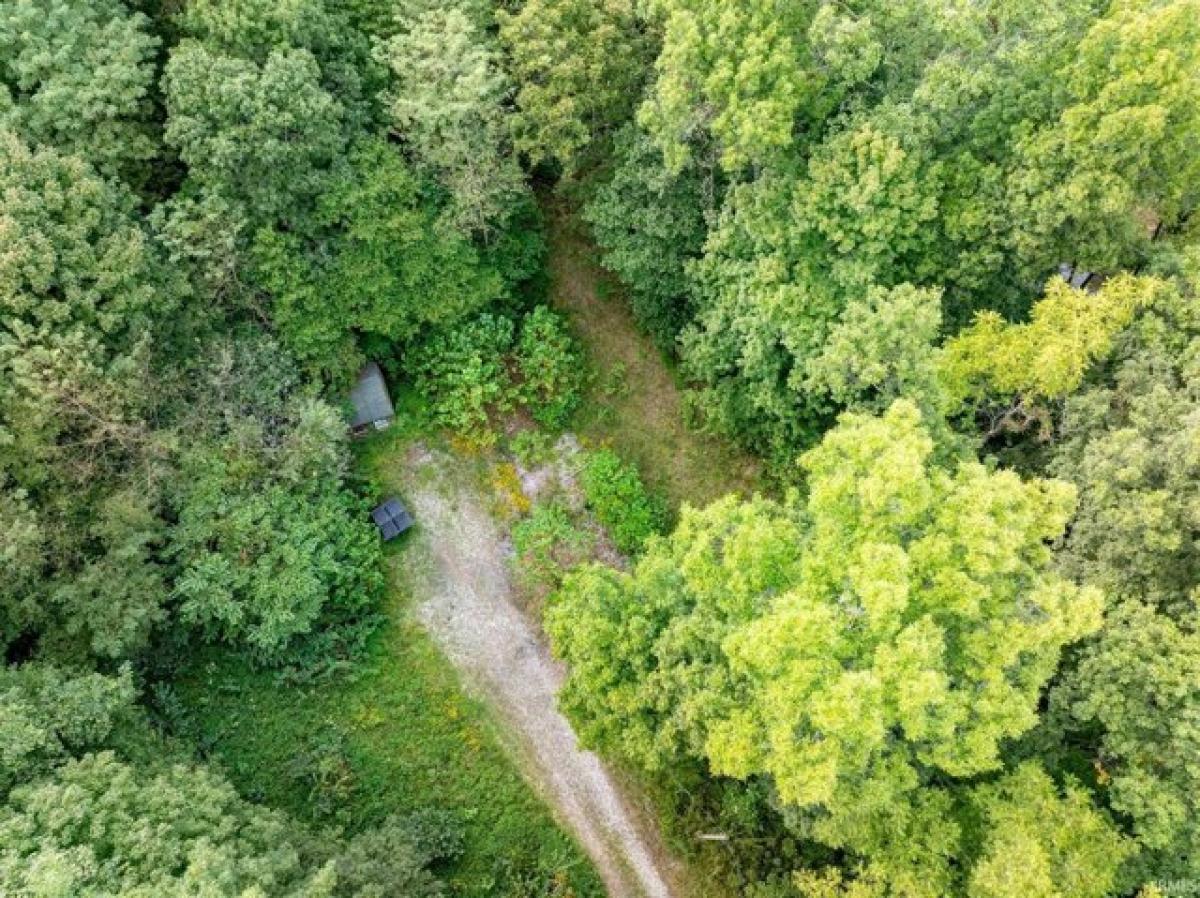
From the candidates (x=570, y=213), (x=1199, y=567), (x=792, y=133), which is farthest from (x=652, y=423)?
(x=1199, y=567)

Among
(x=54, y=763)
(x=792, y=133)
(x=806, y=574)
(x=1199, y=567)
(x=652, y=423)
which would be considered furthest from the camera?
(x=652, y=423)

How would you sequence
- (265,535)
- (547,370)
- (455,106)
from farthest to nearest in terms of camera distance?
(547,370), (265,535), (455,106)

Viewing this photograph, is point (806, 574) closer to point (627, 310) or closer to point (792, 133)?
point (792, 133)

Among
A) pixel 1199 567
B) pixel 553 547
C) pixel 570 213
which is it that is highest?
pixel 570 213

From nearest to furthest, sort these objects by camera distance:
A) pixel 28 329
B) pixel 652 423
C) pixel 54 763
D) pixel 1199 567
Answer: pixel 1199 567 < pixel 54 763 < pixel 28 329 < pixel 652 423

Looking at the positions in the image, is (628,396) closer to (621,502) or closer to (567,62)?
(621,502)

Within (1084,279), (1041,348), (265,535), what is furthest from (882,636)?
(1084,279)
